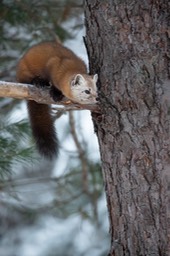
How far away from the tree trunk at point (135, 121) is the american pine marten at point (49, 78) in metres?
0.22

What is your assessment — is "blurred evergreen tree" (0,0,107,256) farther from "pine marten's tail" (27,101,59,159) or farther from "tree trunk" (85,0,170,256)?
"tree trunk" (85,0,170,256)

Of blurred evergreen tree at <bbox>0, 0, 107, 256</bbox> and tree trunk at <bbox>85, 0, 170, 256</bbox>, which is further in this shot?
blurred evergreen tree at <bbox>0, 0, 107, 256</bbox>

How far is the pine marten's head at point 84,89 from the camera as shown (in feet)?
7.56

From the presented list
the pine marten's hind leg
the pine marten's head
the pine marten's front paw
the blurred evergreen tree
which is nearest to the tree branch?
the pine marten's head

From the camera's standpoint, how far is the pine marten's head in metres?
2.30

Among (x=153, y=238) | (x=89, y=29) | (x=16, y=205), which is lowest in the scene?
(x=16, y=205)

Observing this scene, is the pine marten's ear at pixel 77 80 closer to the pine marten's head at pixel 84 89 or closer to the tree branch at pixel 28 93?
the pine marten's head at pixel 84 89

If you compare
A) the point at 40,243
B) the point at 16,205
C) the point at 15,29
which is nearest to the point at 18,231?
the point at 40,243

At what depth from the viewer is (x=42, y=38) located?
379cm

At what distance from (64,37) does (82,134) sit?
0.69 meters

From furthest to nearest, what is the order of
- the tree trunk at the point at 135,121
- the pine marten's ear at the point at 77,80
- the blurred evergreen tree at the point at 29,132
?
the blurred evergreen tree at the point at 29,132, the pine marten's ear at the point at 77,80, the tree trunk at the point at 135,121

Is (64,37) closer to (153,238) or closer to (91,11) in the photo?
(91,11)

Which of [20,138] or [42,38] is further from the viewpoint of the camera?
[42,38]

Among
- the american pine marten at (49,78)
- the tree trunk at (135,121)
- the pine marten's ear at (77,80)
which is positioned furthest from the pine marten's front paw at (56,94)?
the tree trunk at (135,121)
